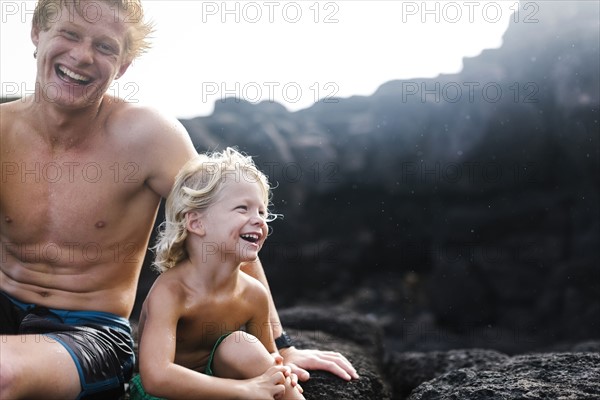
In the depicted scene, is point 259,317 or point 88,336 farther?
point 259,317

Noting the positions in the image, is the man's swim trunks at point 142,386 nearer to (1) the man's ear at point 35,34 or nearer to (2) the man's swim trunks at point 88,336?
(2) the man's swim trunks at point 88,336

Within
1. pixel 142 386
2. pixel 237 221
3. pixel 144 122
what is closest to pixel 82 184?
pixel 144 122

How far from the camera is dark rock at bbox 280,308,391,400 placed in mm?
2750

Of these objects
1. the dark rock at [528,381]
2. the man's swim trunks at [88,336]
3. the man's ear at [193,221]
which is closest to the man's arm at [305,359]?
the dark rock at [528,381]

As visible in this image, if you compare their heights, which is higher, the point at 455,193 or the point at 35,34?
the point at 455,193

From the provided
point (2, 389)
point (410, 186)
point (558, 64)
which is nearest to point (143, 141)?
point (2, 389)

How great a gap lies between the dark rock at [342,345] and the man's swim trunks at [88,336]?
71 centimetres

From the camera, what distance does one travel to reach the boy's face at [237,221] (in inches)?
98.8

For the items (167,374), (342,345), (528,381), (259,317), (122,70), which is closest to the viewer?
(167,374)

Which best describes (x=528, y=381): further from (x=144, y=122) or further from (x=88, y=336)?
(x=144, y=122)

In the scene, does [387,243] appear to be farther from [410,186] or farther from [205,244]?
[205,244]

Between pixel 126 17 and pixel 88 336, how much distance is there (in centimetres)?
132

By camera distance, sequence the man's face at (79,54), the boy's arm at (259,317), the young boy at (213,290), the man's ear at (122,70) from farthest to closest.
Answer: the man's ear at (122,70), the man's face at (79,54), the boy's arm at (259,317), the young boy at (213,290)

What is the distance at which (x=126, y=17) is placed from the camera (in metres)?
2.94
